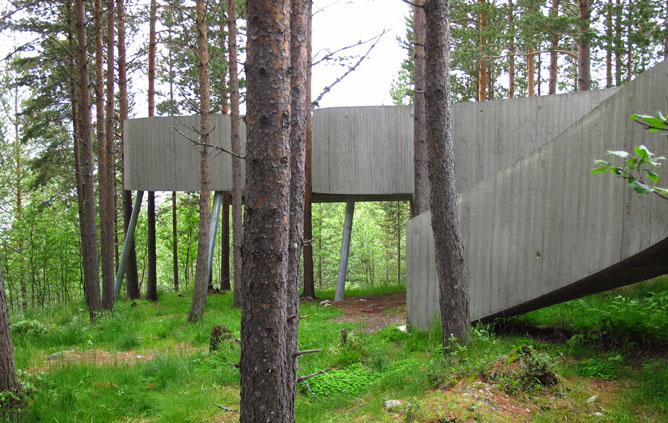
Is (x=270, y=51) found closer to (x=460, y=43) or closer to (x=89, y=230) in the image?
(x=89, y=230)

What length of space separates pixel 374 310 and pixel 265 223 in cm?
952

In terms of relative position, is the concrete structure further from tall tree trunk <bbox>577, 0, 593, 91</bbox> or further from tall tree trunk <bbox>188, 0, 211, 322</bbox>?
tall tree trunk <bbox>188, 0, 211, 322</bbox>

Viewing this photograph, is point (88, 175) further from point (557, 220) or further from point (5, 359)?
point (557, 220)

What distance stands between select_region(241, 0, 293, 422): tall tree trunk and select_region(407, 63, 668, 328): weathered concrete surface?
362 centimetres

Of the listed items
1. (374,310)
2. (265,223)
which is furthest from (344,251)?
(265,223)

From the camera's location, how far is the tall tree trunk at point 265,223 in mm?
3172

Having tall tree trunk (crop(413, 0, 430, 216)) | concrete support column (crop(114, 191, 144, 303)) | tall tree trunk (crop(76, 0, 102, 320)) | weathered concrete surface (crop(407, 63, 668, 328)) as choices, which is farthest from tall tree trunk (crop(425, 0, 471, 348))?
concrete support column (crop(114, 191, 144, 303))

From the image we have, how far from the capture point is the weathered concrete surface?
16.1 feet

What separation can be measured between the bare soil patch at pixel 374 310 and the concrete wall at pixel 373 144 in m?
3.03

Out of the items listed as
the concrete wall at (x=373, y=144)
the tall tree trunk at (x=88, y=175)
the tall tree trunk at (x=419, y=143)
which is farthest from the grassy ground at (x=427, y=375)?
the concrete wall at (x=373, y=144)

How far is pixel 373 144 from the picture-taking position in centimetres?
1373

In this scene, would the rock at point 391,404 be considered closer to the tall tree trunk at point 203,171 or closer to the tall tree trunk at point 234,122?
the tall tree trunk at point 234,122

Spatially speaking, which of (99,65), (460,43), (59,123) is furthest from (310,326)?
(59,123)

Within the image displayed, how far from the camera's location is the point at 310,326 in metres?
9.62
